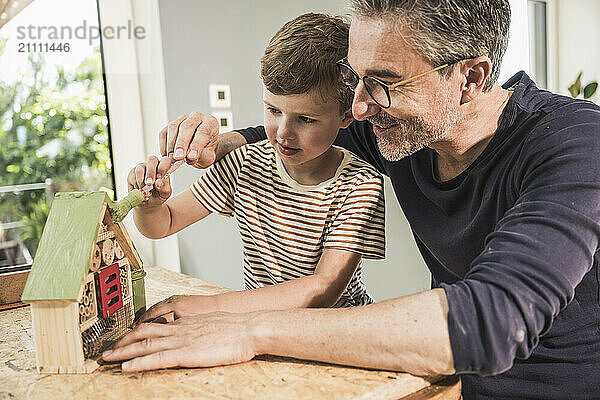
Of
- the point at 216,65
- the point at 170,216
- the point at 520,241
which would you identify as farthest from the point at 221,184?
the point at 216,65

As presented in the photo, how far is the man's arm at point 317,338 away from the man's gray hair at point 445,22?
45 cm

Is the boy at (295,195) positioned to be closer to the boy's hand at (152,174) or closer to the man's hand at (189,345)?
the boy's hand at (152,174)

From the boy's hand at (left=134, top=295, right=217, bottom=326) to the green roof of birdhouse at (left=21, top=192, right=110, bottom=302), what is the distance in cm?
21

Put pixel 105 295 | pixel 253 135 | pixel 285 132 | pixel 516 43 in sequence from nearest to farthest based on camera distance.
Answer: pixel 105 295 < pixel 285 132 < pixel 253 135 < pixel 516 43

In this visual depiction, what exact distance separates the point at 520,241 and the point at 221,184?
733 millimetres

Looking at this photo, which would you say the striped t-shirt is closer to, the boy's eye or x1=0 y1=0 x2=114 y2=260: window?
the boy's eye

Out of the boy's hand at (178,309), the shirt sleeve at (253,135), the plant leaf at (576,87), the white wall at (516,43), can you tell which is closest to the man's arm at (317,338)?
the boy's hand at (178,309)

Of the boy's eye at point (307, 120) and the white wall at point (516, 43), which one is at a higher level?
the white wall at point (516, 43)

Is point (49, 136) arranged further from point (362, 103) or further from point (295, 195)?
point (362, 103)

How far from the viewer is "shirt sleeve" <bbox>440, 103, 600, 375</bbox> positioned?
0.72m

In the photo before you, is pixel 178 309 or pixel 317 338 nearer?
pixel 317 338

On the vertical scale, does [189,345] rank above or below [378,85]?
below

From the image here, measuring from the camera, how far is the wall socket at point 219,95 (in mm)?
2283

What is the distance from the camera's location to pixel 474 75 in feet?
3.46
